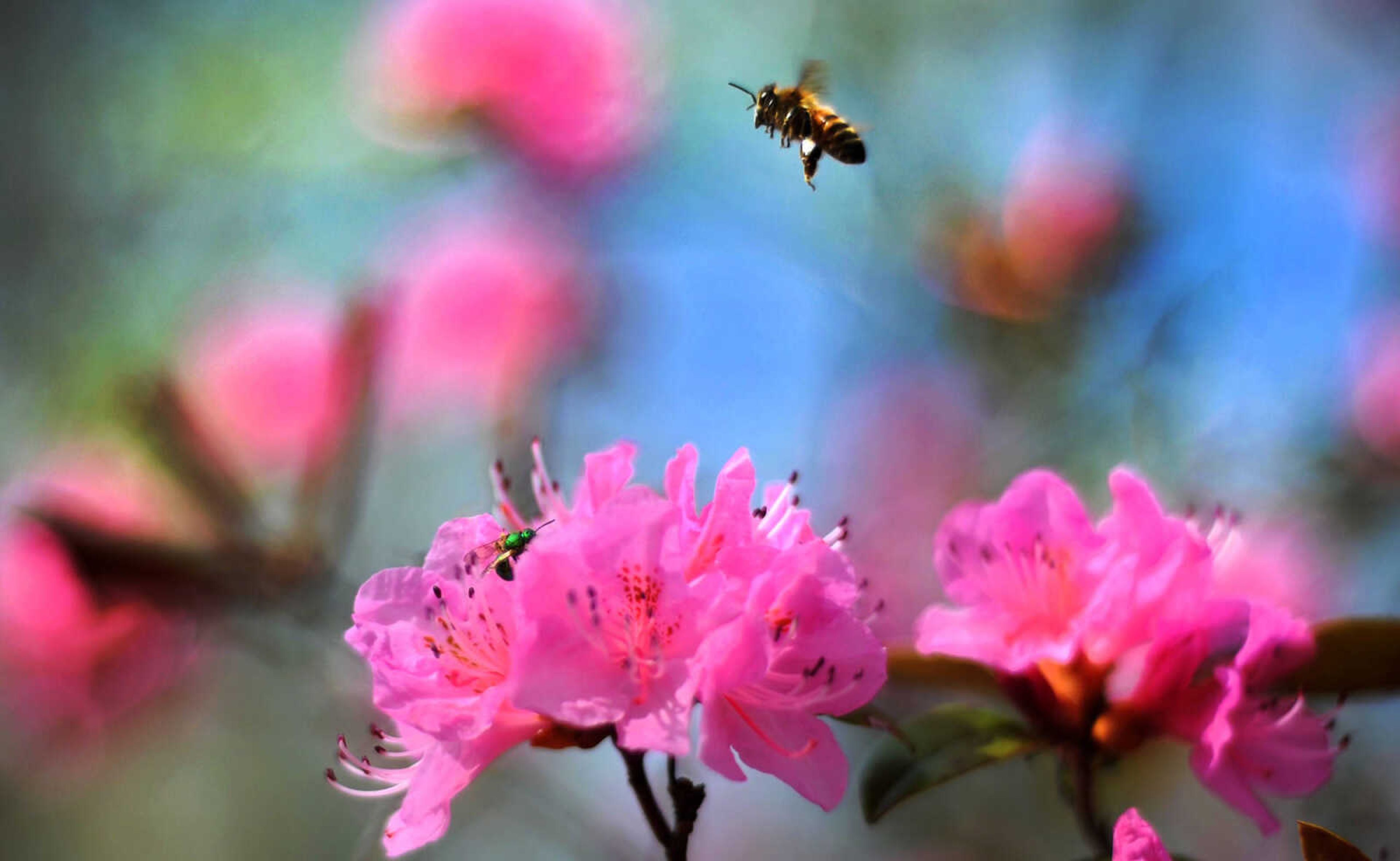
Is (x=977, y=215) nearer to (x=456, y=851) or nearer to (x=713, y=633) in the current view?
(x=456, y=851)

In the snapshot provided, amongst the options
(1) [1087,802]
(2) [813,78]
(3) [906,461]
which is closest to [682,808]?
(1) [1087,802]

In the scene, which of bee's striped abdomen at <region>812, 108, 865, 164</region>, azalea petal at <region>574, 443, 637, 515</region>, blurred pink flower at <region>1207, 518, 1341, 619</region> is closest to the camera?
azalea petal at <region>574, 443, 637, 515</region>

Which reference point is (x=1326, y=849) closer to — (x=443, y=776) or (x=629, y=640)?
(x=629, y=640)

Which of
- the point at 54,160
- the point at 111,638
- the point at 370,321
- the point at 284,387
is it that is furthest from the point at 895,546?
the point at 54,160

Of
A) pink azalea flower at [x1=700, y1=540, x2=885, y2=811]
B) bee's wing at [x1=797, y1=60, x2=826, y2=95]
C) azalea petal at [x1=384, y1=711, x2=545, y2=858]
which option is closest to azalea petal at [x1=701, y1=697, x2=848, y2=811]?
pink azalea flower at [x1=700, y1=540, x2=885, y2=811]

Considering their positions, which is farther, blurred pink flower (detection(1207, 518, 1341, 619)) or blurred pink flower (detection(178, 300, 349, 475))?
blurred pink flower (detection(178, 300, 349, 475))

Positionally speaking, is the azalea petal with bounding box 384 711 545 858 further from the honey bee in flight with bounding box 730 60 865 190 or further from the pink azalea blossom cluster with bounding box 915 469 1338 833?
the honey bee in flight with bounding box 730 60 865 190
